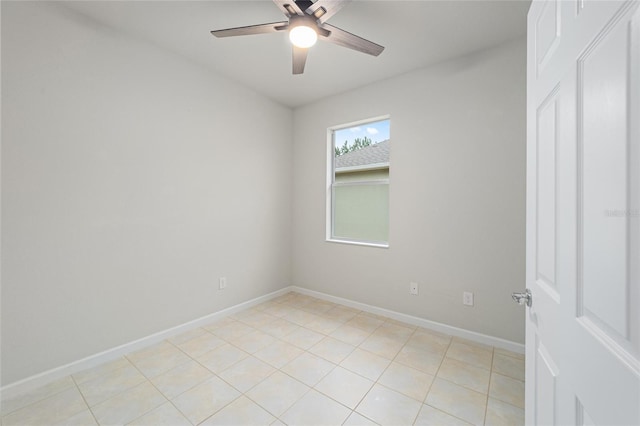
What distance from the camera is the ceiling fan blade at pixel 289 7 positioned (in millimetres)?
1474

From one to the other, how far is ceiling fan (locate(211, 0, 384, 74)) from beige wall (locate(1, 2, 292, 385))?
3.50 ft

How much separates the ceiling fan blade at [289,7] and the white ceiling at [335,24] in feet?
1.18

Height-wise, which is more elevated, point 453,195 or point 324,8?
point 324,8

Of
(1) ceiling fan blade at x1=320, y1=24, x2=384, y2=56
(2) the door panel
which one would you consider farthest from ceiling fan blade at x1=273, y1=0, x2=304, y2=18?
(2) the door panel

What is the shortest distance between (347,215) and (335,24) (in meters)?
2.06

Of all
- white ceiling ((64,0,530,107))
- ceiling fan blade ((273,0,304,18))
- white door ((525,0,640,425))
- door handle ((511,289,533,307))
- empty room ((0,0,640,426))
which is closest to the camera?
white door ((525,0,640,425))

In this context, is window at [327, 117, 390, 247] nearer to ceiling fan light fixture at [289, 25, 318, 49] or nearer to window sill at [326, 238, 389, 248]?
window sill at [326, 238, 389, 248]

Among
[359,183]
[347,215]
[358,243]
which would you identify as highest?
[359,183]

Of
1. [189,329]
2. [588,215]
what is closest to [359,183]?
[189,329]

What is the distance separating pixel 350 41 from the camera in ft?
5.98

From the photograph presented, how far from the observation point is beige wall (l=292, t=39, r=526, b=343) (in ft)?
7.20

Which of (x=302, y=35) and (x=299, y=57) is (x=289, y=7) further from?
(x=299, y=57)

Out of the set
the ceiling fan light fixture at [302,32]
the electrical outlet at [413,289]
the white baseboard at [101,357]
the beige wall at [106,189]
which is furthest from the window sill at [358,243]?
the ceiling fan light fixture at [302,32]

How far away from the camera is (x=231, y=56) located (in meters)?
2.47
